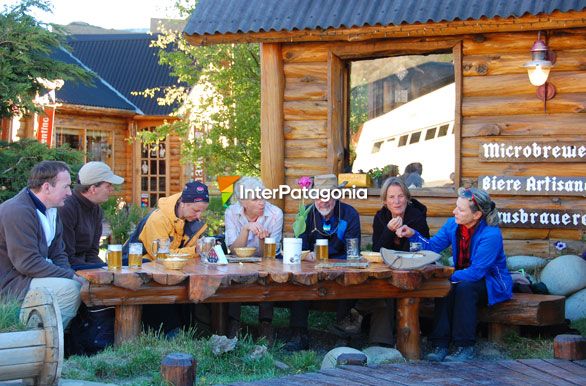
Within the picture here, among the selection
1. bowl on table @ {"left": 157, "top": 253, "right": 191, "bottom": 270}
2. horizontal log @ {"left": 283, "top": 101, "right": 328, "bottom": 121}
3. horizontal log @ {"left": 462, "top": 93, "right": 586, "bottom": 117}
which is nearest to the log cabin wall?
horizontal log @ {"left": 462, "top": 93, "right": 586, "bottom": 117}

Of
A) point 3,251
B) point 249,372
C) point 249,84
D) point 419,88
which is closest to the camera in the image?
point 249,372

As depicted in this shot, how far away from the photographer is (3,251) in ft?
22.2

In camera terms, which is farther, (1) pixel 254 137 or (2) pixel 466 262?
(1) pixel 254 137

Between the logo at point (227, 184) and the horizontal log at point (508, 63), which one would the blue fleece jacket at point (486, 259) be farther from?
the horizontal log at point (508, 63)

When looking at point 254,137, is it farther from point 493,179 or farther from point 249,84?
point 493,179

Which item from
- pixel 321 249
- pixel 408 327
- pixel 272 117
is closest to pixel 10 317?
pixel 321 249

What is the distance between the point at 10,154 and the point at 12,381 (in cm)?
855

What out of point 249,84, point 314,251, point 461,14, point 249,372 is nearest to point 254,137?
point 249,84

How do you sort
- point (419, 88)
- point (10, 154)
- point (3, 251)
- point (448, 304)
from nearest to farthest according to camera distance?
point (3, 251) < point (448, 304) < point (419, 88) < point (10, 154)

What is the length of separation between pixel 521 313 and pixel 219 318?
2.35m

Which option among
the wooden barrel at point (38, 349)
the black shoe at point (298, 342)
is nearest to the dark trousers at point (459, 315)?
the black shoe at point (298, 342)

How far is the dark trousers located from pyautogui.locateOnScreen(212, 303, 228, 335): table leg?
1.63 metres

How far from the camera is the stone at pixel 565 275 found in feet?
28.5

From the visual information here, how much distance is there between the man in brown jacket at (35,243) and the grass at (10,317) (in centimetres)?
54
